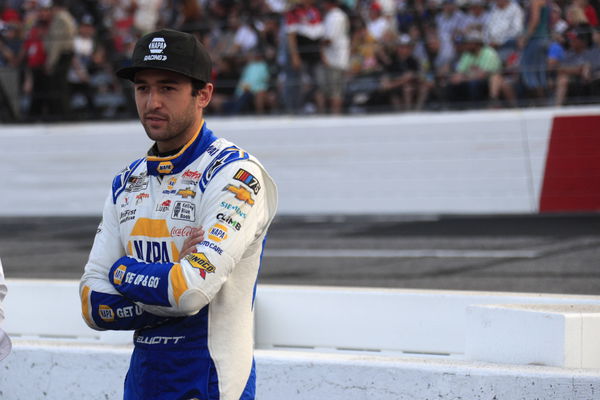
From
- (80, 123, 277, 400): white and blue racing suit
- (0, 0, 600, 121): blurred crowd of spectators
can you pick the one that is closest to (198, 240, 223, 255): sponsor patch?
(80, 123, 277, 400): white and blue racing suit

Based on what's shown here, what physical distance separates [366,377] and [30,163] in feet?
34.0

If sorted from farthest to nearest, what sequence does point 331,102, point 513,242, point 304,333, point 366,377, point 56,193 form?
point 56,193, point 331,102, point 513,242, point 304,333, point 366,377

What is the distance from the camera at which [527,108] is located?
37.5 ft

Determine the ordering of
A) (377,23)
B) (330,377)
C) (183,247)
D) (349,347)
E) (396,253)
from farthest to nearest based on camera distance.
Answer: (377,23) < (396,253) < (349,347) < (330,377) < (183,247)

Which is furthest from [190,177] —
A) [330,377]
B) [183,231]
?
[330,377]

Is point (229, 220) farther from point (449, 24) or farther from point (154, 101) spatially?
point (449, 24)

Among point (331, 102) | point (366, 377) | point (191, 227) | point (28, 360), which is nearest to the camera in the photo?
point (191, 227)

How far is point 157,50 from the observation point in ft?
8.95

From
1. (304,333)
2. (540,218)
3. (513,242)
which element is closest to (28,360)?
(304,333)

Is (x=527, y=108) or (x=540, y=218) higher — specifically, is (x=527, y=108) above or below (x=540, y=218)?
above

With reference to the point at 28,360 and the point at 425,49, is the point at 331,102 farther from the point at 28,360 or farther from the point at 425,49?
the point at 28,360

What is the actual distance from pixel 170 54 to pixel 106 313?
30.1 inches

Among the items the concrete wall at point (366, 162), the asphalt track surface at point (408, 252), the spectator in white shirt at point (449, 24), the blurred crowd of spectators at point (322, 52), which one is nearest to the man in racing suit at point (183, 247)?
the asphalt track surface at point (408, 252)

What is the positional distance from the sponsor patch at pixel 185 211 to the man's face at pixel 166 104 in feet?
0.65
